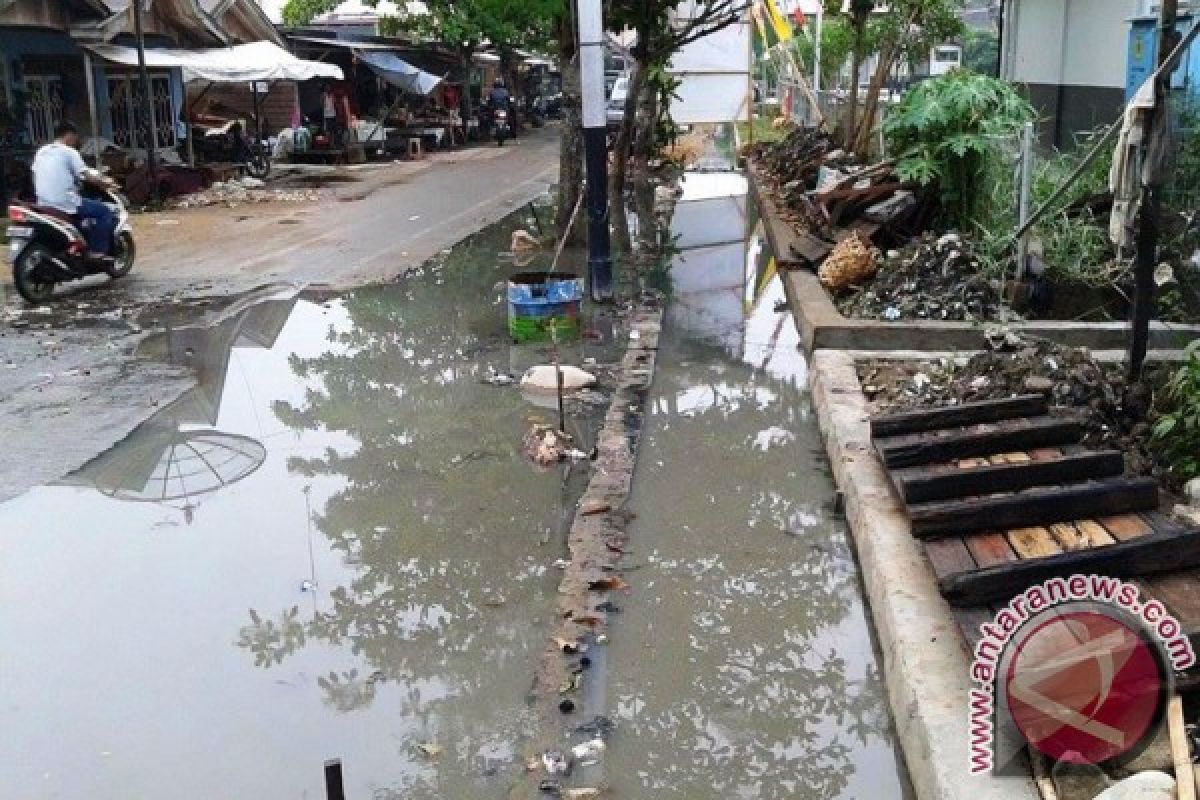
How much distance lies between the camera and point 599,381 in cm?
841

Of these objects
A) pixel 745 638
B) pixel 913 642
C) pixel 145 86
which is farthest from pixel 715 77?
pixel 913 642

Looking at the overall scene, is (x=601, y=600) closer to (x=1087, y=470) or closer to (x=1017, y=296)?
(x=1087, y=470)

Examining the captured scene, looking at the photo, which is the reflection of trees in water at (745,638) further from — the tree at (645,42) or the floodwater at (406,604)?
the tree at (645,42)

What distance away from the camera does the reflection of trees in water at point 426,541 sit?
4.37 meters

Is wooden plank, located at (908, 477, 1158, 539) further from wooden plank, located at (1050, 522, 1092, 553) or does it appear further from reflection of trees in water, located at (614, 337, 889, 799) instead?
reflection of trees in water, located at (614, 337, 889, 799)

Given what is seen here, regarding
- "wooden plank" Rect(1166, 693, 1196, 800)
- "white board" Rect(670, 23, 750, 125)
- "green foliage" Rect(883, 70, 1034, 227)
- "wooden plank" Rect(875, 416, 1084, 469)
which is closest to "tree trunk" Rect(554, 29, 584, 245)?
"green foliage" Rect(883, 70, 1034, 227)

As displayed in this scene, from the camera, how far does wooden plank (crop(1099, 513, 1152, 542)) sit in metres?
4.53

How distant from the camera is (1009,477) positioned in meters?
5.00

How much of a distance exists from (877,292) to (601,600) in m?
4.91

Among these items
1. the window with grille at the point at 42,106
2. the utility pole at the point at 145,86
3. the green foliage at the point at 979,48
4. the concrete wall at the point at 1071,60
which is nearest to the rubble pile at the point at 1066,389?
the concrete wall at the point at 1071,60

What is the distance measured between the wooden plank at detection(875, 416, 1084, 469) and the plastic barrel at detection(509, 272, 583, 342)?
4274 millimetres

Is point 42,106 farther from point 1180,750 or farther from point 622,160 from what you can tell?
point 1180,750

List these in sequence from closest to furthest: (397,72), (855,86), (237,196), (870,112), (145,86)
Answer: (870,112) < (855,86) < (145,86) < (237,196) < (397,72)

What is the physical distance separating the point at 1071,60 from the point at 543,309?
810 cm
